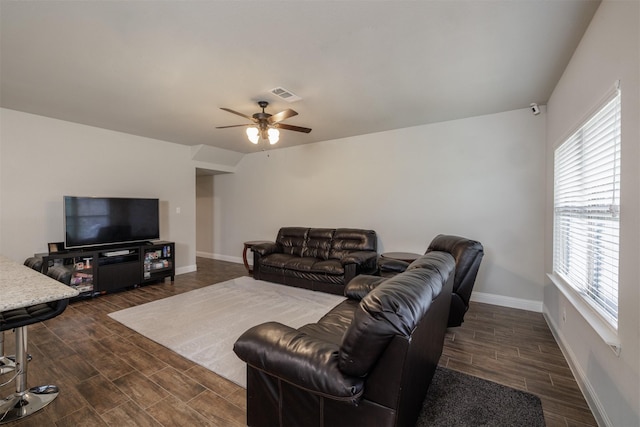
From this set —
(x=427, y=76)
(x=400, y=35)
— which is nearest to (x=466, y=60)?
(x=427, y=76)

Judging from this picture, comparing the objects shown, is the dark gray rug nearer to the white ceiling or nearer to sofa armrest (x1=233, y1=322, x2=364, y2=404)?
sofa armrest (x1=233, y1=322, x2=364, y2=404)

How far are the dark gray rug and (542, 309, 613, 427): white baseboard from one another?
29cm

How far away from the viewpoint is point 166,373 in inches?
85.0

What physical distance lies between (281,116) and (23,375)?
2981 mm

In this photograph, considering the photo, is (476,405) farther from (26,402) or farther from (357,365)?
(26,402)

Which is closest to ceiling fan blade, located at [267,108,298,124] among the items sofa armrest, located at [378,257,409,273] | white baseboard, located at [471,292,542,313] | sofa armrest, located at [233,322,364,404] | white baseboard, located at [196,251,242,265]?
sofa armrest, located at [378,257,409,273]

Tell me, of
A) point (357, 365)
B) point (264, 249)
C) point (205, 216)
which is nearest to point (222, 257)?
point (205, 216)

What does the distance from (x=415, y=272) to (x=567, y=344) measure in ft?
6.62

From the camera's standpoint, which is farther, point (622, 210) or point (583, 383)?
point (583, 383)

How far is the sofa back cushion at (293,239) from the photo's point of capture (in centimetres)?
512

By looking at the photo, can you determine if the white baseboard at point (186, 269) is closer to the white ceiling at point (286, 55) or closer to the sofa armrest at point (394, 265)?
the white ceiling at point (286, 55)

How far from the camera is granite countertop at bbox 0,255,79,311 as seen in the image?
4.44ft

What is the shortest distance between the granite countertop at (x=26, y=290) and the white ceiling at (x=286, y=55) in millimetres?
1774

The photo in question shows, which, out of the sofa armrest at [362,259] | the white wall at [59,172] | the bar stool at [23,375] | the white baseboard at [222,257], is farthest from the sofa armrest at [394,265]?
the white wall at [59,172]
